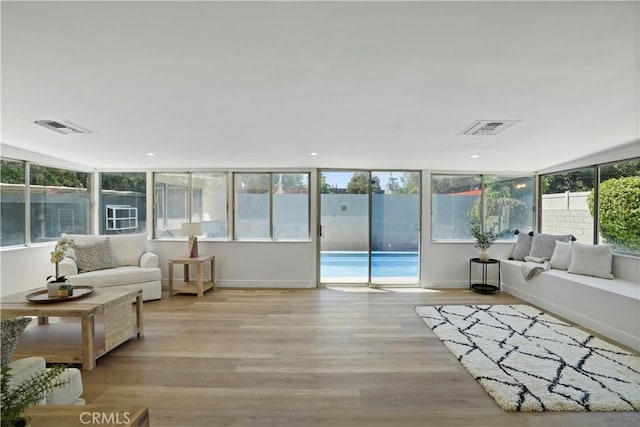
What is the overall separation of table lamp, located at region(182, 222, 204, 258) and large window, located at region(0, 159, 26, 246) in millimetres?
2133

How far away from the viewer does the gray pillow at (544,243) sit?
15.5 ft

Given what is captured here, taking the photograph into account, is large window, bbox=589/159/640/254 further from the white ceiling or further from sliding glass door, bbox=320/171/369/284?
sliding glass door, bbox=320/171/369/284

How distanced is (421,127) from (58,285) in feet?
12.9

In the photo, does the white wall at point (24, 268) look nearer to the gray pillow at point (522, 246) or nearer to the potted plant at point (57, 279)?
the potted plant at point (57, 279)

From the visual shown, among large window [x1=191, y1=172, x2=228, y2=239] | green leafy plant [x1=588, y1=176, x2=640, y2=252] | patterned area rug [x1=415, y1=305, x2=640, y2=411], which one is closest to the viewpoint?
patterned area rug [x1=415, y1=305, x2=640, y2=411]

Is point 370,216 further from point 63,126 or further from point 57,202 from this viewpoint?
point 57,202

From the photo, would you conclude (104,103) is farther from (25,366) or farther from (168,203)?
(168,203)

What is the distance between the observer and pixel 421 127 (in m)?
3.26

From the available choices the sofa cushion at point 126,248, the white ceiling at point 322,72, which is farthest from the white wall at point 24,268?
the white ceiling at point 322,72

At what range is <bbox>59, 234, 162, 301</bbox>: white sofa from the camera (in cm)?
414

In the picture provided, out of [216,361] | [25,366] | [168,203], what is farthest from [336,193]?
[25,366]

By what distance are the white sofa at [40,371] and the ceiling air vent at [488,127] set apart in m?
3.72

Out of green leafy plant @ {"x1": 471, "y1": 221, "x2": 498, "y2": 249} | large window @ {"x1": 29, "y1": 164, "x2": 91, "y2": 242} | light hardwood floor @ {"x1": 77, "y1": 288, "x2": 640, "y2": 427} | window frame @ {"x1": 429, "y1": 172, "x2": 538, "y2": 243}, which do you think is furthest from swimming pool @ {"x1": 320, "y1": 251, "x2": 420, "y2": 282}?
large window @ {"x1": 29, "y1": 164, "x2": 91, "y2": 242}

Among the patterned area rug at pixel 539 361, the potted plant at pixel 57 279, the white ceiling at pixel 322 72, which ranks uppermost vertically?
the white ceiling at pixel 322 72
